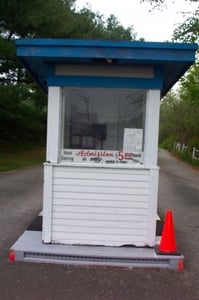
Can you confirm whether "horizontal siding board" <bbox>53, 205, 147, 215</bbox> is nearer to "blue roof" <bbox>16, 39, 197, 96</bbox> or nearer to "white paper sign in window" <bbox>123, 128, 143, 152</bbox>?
"white paper sign in window" <bbox>123, 128, 143, 152</bbox>

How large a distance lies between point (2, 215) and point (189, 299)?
4.22m

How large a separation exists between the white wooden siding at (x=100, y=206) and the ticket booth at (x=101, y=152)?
0.01 m

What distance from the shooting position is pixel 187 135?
33.6 m

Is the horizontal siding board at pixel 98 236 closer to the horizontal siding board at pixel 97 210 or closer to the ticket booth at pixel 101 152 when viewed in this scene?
the ticket booth at pixel 101 152

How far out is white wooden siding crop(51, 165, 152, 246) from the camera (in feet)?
15.3

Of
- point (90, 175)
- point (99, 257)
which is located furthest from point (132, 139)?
point (99, 257)

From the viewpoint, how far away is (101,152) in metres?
4.72

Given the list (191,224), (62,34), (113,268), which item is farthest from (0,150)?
(113,268)

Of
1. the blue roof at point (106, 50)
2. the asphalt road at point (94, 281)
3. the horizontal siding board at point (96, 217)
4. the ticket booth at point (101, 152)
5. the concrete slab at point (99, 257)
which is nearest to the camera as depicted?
the asphalt road at point (94, 281)

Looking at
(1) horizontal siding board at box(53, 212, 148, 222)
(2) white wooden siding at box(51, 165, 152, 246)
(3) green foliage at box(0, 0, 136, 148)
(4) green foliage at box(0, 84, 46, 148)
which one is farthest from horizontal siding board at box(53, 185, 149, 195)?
(4) green foliage at box(0, 84, 46, 148)

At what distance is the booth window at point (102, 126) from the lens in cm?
469

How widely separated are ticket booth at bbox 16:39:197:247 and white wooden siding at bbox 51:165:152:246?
0.01 meters

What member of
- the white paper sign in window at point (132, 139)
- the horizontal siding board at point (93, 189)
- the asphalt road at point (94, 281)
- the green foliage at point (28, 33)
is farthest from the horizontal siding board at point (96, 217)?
the green foliage at point (28, 33)

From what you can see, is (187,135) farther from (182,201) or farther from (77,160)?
(77,160)
